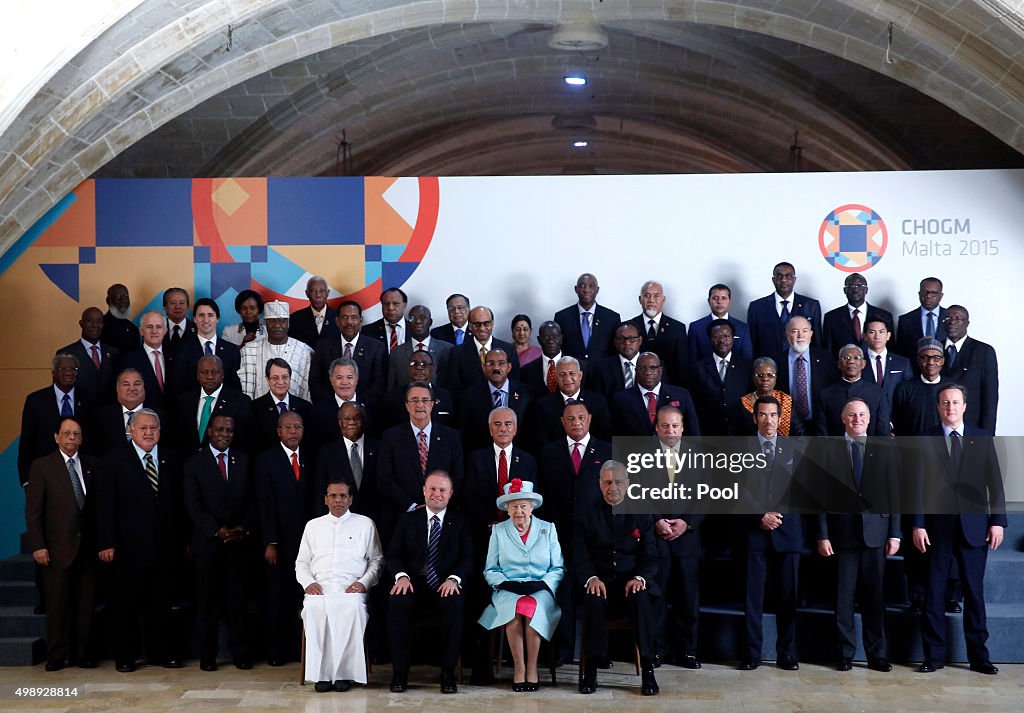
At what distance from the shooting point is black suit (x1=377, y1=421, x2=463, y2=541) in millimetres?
6961

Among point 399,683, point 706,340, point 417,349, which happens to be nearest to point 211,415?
point 417,349

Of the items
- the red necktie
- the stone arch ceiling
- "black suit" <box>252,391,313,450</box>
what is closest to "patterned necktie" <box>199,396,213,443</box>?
"black suit" <box>252,391,313,450</box>

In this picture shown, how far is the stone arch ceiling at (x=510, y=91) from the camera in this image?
8453 mm

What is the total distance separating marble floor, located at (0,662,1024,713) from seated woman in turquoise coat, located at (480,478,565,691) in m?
0.23

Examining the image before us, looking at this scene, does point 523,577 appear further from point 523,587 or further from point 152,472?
point 152,472

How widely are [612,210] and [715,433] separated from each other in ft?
6.74

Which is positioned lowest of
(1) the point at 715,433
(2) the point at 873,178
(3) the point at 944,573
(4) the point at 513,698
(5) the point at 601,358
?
(4) the point at 513,698

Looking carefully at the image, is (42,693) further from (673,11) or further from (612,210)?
(673,11)

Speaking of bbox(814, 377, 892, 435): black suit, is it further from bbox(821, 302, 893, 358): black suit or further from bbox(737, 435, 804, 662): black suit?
bbox(821, 302, 893, 358): black suit

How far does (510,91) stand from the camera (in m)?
15.0

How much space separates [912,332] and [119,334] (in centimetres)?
537

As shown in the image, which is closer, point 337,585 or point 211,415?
point 337,585

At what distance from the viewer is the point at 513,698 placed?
249 inches

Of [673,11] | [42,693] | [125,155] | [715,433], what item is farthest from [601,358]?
[125,155]
